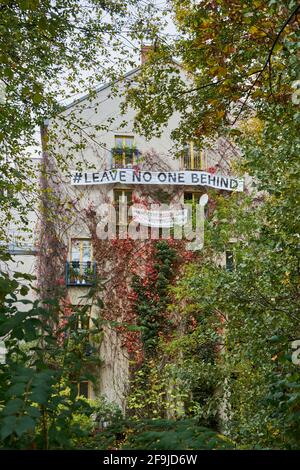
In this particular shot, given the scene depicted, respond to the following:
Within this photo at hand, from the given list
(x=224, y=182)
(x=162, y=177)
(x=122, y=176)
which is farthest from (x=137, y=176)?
(x=224, y=182)

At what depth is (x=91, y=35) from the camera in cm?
689

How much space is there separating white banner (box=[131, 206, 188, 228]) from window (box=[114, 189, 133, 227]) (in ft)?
0.88

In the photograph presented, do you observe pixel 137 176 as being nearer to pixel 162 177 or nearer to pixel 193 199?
pixel 162 177

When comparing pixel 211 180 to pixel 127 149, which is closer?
pixel 127 149

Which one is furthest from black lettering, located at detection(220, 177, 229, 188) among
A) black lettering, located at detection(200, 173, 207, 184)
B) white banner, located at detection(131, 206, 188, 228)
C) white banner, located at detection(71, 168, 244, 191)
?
white banner, located at detection(131, 206, 188, 228)

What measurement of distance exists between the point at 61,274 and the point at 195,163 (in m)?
5.54

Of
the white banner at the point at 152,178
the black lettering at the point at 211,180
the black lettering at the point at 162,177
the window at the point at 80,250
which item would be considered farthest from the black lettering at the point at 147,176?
the window at the point at 80,250

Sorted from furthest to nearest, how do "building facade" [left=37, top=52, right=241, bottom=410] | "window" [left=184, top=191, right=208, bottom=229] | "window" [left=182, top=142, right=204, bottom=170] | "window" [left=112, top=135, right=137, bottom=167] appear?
"window" [left=182, top=142, right=204, bottom=170], "window" [left=112, top=135, right=137, bottom=167], "window" [left=184, top=191, right=208, bottom=229], "building facade" [left=37, top=52, right=241, bottom=410]

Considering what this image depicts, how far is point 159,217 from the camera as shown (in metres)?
17.0

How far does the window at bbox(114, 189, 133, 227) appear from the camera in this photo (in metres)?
17.1

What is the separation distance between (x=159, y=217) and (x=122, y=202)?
125 cm

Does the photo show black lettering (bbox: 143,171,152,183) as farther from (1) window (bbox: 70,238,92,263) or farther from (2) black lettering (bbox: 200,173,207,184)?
(1) window (bbox: 70,238,92,263)

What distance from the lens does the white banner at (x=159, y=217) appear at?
55.5ft

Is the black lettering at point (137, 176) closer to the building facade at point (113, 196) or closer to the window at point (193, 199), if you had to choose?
the building facade at point (113, 196)
